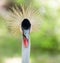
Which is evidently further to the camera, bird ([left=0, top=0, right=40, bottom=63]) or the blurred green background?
the blurred green background

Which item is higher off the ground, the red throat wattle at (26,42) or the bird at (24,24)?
the bird at (24,24)

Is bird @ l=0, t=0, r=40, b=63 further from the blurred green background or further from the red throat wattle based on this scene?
the blurred green background

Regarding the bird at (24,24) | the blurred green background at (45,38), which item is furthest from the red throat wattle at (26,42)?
the blurred green background at (45,38)

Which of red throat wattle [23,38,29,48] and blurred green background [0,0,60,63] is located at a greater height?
red throat wattle [23,38,29,48]

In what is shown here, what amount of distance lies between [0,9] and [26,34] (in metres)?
2.06

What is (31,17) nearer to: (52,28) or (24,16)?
(24,16)

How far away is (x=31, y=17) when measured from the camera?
1.76 m

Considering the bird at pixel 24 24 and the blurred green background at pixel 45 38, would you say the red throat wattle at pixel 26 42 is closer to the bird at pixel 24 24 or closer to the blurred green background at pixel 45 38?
the bird at pixel 24 24

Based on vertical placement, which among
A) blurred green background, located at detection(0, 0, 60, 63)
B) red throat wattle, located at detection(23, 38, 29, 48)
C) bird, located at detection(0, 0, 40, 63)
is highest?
bird, located at detection(0, 0, 40, 63)

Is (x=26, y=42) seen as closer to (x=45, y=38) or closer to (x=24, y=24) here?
(x=24, y=24)

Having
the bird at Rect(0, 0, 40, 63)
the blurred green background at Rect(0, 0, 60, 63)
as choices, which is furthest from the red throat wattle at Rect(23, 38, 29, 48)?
the blurred green background at Rect(0, 0, 60, 63)

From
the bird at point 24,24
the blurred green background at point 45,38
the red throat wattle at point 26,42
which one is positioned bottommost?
the blurred green background at point 45,38

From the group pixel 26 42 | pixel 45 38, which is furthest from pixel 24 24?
pixel 45 38

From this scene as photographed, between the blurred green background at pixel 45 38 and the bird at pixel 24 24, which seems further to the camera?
the blurred green background at pixel 45 38
